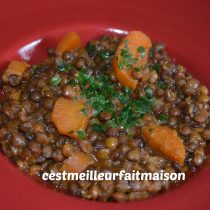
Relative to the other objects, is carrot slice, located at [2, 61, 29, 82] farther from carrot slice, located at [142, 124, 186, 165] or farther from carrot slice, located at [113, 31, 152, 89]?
carrot slice, located at [142, 124, 186, 165]

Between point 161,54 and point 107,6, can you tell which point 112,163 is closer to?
point 161,54

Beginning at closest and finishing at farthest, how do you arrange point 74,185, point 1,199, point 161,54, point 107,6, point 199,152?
point 1,199
point 74,185
point 199,152
point 161,54
point 107,6

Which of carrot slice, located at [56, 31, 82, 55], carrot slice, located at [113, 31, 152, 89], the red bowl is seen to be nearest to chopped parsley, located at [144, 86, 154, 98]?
carrot slice, located at [113, 31, 152, 89]

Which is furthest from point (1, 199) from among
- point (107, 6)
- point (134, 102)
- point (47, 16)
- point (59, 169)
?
point (107, 6)

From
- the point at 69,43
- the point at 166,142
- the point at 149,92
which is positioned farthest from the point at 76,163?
the point at 69,43

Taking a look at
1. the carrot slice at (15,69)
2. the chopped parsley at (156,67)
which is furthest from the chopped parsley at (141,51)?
the carrot slice at (15,69)

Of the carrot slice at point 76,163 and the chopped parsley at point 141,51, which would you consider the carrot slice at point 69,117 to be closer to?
Result: the carrot slice at point 76,163

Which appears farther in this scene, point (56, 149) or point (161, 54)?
point (161, 54)
